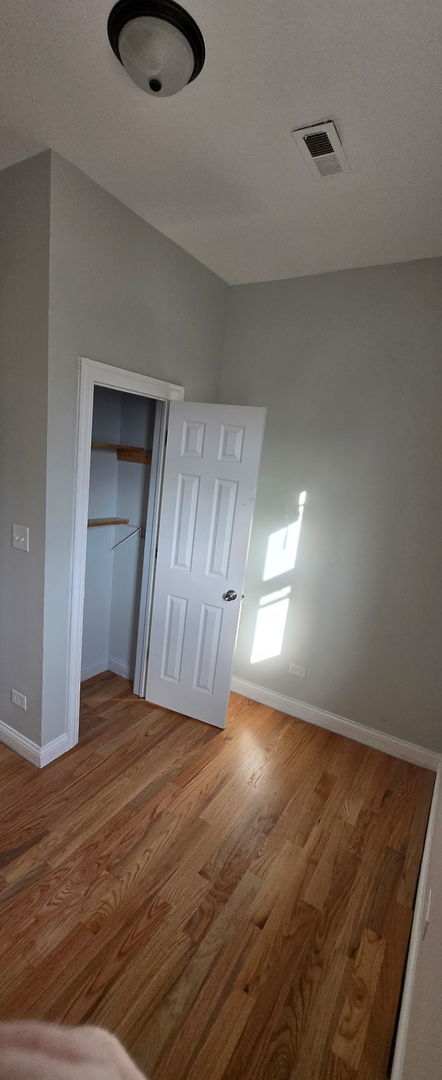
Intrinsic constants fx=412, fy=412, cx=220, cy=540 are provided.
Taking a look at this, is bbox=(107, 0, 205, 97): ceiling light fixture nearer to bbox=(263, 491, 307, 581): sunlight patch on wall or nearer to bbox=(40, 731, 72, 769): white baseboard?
bbox=(263, 491, 307, 581): sunlight patch on wall

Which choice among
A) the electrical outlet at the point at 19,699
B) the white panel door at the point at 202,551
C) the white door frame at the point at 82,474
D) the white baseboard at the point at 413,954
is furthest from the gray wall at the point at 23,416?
the white baseboard at the point at 413,954

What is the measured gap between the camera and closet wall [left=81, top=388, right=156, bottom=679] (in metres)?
2.85

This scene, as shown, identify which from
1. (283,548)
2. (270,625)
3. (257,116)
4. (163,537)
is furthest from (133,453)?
(257,116)

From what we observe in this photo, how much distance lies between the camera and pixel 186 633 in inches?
105

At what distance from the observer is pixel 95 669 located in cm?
313

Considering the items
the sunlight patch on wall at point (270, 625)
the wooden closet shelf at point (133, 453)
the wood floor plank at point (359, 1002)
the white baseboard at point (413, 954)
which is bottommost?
the wood floor plank at point (359, 1002)

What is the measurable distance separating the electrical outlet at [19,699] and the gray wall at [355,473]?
1604 mm

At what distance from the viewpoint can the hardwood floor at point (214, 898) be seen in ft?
4.08

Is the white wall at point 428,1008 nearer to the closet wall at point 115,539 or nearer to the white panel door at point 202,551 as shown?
the white panel door at point 202,551

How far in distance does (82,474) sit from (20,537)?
44 centimetres

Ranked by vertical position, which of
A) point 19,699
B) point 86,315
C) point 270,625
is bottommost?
point 19,699

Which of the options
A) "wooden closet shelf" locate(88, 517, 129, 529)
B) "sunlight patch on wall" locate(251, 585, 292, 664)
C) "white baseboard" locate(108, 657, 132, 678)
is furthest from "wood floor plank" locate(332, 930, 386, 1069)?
"wooden closet shelf" locate(88, 517, 129, 529)

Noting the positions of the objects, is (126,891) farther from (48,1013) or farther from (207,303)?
(207,303)

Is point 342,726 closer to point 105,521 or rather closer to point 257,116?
point 105,521
